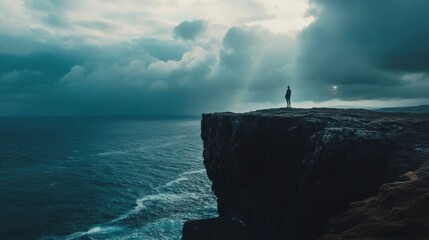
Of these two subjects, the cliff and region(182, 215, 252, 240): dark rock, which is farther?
region(182, 215, 252, 240): dark rock

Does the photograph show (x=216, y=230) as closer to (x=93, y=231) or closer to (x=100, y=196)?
(x=93, y=231)

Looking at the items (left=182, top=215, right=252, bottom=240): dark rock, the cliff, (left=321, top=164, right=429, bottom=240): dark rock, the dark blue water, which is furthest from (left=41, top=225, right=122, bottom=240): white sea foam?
(left=321, top=164, right=429, bottom=240): dark rock

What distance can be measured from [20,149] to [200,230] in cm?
14463

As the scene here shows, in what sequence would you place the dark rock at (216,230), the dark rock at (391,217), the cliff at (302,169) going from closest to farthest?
the dark rock at (391,217), the cliff at (302,169), the dark rock at (216,230)

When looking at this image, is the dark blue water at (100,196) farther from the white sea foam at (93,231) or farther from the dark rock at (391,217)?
the dark rock at (391,217)

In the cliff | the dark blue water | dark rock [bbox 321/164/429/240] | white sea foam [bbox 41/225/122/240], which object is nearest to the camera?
dark rock [bbox 321/164/429/240]

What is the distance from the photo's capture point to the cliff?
3431 cm

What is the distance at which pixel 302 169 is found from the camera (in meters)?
40.4

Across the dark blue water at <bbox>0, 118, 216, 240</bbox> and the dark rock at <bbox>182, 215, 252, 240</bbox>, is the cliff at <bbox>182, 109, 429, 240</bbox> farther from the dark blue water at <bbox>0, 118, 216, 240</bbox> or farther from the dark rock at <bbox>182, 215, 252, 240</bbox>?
the dark blue water at <bbox>0, 118, 216, 240</bbox>

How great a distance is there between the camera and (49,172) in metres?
112

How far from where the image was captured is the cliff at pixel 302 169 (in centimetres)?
3431

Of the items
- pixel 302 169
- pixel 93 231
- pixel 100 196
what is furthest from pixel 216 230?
pixel 100 196

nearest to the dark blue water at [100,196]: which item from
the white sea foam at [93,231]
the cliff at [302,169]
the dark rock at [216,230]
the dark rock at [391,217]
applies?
the white sea foam at [93,231]

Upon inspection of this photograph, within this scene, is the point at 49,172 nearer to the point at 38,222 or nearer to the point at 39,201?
the point at 39,201
